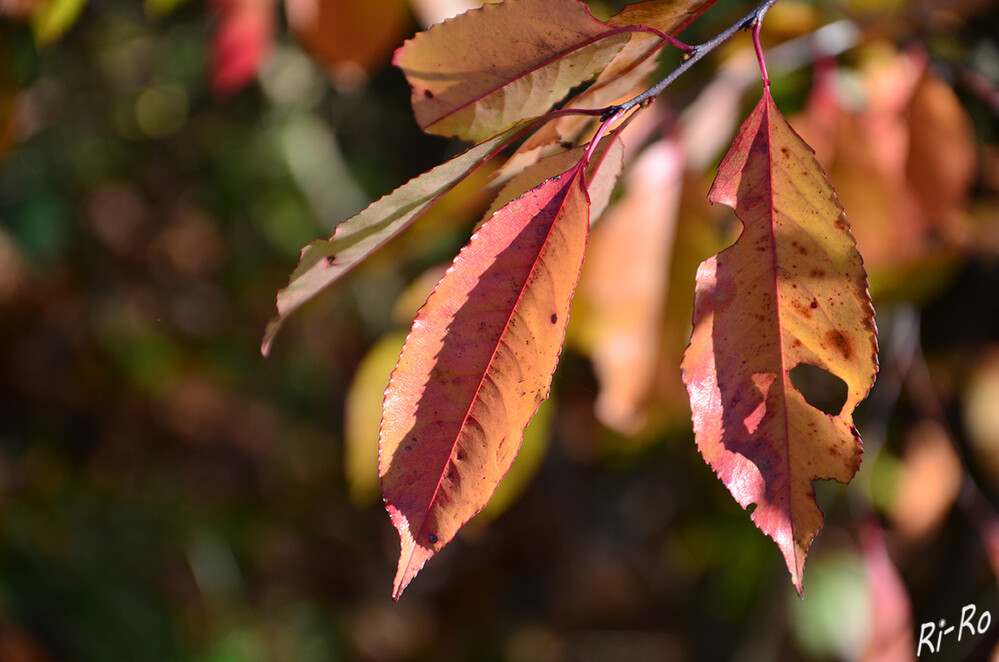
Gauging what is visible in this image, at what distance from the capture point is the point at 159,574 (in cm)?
181

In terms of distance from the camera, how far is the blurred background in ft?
2.13

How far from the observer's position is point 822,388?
1.28 metres

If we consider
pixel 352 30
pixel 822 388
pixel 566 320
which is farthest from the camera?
pixel 822 388

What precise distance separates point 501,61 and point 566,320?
4.9 inches

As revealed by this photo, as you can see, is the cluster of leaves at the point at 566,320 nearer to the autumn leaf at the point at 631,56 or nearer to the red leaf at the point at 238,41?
the autumn leaf at the point at 631,56

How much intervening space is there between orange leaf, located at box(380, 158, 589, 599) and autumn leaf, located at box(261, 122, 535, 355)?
1.0 inches

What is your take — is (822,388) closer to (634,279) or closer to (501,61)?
(634,279)

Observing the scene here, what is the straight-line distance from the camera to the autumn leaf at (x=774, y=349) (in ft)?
0.95

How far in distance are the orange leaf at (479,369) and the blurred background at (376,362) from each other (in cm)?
25

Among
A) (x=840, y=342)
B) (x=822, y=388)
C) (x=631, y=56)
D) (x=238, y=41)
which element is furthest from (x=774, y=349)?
(x=822, y=388)

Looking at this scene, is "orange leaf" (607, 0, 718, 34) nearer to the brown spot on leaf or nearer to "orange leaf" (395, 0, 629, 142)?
"orange leaf" (395, 0, 629, 142)

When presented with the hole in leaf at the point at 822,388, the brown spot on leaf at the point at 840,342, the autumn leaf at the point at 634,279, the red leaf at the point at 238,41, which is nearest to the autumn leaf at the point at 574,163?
the brown spot on leaf at the point at 840,342

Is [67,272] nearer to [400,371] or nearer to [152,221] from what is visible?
[152,221]

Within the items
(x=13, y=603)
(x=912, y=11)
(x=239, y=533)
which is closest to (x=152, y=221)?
(x=239, y=533)
